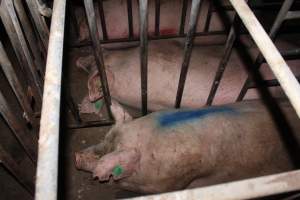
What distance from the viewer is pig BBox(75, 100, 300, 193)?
190cm

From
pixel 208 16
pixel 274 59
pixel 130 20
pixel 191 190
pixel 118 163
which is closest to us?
pixel 191 190

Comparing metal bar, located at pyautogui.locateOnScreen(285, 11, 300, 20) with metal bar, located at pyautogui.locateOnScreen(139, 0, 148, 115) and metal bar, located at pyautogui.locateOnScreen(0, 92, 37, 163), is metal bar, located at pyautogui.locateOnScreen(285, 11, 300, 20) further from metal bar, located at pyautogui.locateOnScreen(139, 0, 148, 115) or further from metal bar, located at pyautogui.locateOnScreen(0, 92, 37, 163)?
metal bar, located at pyautogui.locateOnScreen(0, 92, 37, 163)

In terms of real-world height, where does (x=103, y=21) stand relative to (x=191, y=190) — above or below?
above

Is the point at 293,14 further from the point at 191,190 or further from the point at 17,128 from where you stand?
the point at 17,128

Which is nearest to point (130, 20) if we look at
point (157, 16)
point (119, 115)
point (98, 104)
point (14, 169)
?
point (157, 16)

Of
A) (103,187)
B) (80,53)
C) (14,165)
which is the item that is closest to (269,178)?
(14,165)

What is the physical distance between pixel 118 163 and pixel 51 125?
1123 mm

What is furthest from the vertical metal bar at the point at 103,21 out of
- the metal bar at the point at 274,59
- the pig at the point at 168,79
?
the metal bar at the point at 274,59

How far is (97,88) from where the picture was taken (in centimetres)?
244

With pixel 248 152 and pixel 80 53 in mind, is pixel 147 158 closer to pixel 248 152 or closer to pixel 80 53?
pixel 248 152

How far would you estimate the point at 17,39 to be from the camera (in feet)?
5.25

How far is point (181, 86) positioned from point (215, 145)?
0.50 meters

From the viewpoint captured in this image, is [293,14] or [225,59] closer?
[293,14]

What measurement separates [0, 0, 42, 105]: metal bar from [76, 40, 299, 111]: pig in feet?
2.12
